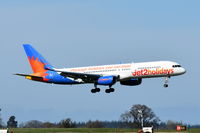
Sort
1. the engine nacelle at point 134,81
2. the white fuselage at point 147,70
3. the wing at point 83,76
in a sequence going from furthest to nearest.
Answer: the engine nacelle at point 134,81
the wing at point 83,76
the white fuselage at point 147,70

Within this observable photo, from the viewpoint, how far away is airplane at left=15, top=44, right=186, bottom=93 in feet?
420

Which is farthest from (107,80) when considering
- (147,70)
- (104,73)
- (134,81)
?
(147,70)

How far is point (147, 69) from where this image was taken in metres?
128

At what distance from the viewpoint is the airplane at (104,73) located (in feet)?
420

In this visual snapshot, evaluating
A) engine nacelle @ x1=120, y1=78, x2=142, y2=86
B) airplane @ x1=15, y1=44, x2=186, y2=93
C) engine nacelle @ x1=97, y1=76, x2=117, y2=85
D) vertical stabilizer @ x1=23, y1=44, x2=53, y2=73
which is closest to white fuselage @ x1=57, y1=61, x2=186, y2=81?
airplane @ x1=15, y1=44, x2=186, y2=93

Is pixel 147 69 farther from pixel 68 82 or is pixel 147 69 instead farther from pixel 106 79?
pixel 68 82

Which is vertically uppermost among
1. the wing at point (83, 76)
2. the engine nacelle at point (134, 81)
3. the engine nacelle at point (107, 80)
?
the wing at point (83, 76)

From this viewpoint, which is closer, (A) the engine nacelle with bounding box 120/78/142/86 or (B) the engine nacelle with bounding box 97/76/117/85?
(B) the engine nacelle with bounding box 97/76/117/85

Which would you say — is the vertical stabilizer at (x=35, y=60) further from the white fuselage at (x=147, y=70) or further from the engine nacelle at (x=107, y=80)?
Result: the white fuselage at (x=147, y=70)

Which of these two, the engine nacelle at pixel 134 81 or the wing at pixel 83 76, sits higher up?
the wing at pixel 83 76

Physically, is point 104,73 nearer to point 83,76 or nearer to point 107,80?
point 107,80

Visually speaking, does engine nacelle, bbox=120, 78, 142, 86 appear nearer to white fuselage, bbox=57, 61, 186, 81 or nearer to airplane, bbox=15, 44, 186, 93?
airplane, bbox=15, 44, 186, 93

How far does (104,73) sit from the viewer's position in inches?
5300

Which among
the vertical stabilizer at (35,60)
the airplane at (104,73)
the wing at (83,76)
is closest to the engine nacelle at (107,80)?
the airplane at (104,73)
